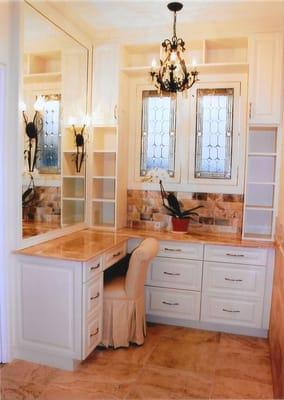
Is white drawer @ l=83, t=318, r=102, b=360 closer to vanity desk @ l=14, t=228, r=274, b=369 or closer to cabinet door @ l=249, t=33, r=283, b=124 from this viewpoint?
vanity desk @ l=14, t=228, r=274, b=369

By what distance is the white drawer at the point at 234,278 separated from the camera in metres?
3.18

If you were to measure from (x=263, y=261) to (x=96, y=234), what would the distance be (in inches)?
62.4

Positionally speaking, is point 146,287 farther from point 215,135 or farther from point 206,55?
point 206,55

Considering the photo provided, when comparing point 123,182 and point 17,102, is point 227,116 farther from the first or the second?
point 17,102

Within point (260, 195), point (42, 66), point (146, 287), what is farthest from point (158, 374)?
point (42, 66)

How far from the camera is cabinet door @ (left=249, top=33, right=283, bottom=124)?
321 centimetres

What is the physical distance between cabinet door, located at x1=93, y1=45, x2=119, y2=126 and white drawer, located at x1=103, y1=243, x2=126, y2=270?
1.29 m

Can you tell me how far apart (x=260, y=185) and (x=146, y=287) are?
1.53 metres

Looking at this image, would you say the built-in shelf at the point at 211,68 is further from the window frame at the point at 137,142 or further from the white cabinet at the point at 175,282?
the white cabinet at the point at 175,282

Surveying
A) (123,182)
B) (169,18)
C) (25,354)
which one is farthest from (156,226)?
(169,18)

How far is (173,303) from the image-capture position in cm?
337

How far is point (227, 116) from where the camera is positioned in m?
3.63

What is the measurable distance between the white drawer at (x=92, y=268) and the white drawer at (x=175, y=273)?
0.78m

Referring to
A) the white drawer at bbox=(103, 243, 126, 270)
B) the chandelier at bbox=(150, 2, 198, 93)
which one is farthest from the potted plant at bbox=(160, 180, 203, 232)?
the chandelier at bbox=(150, 2, 198, 93)
